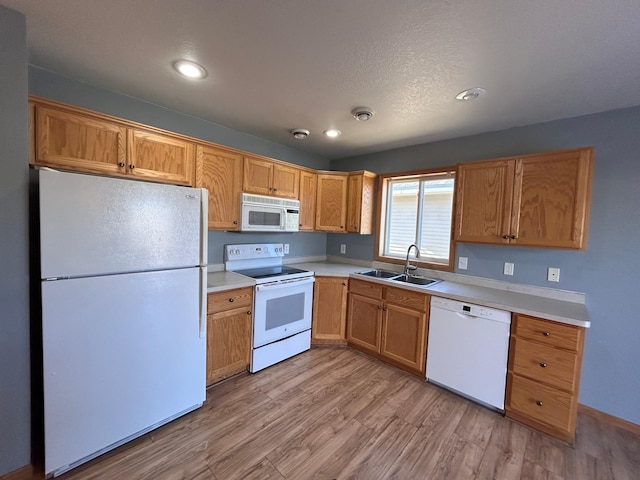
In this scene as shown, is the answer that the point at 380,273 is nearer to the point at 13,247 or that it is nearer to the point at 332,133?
the point at 332,133

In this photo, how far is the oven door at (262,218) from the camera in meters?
2.71

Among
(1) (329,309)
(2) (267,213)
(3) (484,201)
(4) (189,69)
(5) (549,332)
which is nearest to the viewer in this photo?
(4) (189,69)

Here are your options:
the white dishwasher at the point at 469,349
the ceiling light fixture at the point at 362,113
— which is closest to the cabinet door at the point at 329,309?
the white dishwasher at the point at 469,349

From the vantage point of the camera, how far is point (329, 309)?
3188 mm

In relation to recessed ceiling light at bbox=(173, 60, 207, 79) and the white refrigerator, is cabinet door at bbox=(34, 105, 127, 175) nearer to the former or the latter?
the white refrigerator

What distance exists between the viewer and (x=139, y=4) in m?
1.25

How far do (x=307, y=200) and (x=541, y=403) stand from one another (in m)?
2.90

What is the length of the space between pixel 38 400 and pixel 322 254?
3195 mm

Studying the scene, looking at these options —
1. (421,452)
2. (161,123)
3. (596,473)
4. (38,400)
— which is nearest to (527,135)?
(596,473)

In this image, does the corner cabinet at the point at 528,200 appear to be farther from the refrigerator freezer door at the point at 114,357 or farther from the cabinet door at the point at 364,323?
the refrigerator freezer door at the point at 114,357

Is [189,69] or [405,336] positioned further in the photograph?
[405,336]

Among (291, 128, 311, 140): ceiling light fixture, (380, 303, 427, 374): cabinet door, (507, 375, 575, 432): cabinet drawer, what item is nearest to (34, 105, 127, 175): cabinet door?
(291, 128, 311, 140): ceiling light fixture

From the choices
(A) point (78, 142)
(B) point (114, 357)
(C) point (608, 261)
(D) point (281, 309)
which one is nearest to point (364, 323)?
(D) point (281, 309)

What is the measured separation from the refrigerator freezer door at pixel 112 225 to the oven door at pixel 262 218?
2.58ft
